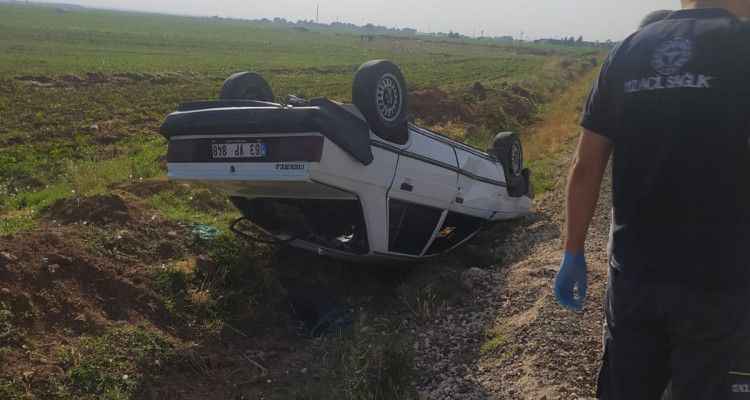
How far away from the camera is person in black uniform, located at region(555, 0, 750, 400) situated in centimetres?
212

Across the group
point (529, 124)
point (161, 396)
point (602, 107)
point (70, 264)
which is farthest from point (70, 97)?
point (602, 107)

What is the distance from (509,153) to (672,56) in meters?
5.62

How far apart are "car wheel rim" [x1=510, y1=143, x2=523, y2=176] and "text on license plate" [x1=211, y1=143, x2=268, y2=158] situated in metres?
3.89

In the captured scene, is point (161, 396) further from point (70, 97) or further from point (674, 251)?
point (70, 97)

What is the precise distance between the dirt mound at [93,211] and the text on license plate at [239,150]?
2140 millimetres

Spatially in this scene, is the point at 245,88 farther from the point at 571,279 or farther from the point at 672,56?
the point at 672,56

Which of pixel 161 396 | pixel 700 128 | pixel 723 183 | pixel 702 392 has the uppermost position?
pixel 700 128

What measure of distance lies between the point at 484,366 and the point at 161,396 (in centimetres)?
214

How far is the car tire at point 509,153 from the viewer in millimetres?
7657

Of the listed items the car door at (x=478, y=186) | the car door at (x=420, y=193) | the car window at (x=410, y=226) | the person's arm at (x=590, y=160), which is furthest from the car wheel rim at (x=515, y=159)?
the person's arm at (x=590, y=160)

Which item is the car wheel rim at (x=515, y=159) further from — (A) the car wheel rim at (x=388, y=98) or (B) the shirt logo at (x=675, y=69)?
(B) the shirt logo at (x=675, y=69)

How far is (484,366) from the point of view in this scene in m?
4.53

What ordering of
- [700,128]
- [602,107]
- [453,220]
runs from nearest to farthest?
[700,128] < [602,107] < [453,220]

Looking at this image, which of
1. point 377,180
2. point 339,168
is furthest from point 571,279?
point 377,180
